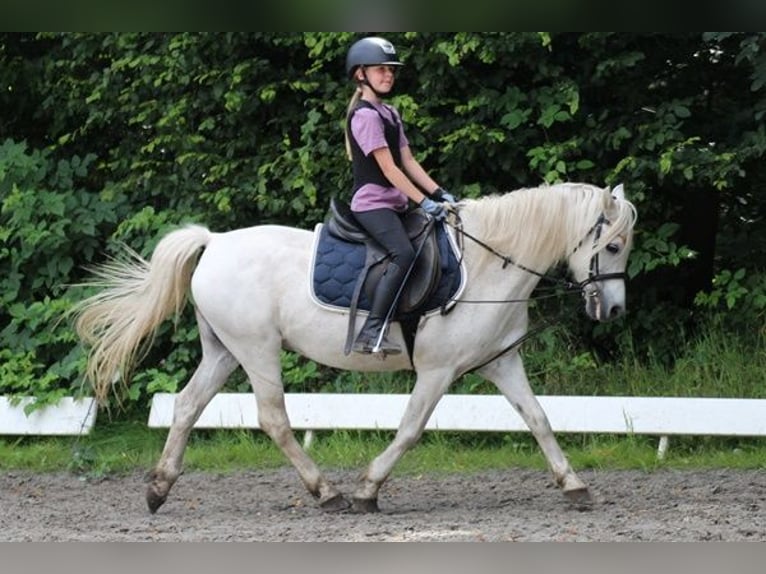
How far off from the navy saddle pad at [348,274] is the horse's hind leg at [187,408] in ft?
2.53

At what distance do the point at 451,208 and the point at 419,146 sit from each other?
10.5 ft

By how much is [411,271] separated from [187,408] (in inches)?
59.8

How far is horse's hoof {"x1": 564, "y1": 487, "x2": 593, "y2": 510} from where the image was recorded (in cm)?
705

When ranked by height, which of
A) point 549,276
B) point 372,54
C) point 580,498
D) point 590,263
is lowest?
point 580,498

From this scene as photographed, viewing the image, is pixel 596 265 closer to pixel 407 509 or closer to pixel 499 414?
pixel 407 509

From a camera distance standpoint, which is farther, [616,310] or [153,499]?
[153,499]

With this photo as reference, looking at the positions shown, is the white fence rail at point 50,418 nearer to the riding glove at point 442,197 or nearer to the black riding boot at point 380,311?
the black riding boot at point 380,311

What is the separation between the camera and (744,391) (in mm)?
9578

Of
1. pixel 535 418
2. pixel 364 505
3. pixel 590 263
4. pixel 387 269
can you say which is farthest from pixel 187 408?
pixel 590 263

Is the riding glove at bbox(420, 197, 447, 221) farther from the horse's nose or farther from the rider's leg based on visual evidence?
the horse's nose

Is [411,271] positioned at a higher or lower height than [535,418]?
higher

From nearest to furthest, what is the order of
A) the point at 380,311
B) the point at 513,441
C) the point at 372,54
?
the point at 372,54
the point at 380,311
the point at 513,441

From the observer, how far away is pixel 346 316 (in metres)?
7.04

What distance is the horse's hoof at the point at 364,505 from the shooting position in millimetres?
7031
